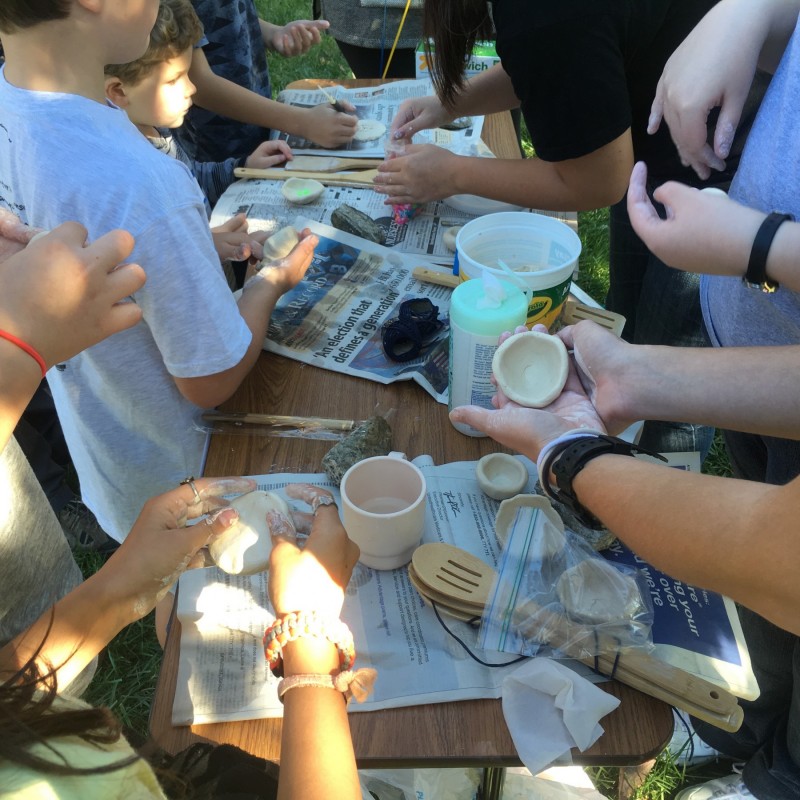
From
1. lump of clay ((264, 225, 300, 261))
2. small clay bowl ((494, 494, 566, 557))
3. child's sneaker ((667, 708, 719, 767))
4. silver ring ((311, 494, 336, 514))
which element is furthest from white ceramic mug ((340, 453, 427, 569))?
child's sneaker ((667, 708, 719, 767))

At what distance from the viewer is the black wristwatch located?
37.6 inches

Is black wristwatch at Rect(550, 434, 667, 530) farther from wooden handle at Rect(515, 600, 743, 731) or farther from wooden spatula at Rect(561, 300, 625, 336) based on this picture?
wooden spatula at Rect(561, 300, 625, 336)

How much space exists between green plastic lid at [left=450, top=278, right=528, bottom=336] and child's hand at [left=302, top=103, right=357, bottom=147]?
4.15 feet

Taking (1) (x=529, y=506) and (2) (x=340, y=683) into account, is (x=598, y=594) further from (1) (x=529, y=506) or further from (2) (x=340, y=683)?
(2) (x=340, y=683)

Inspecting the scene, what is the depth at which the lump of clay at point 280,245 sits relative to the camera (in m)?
1.70

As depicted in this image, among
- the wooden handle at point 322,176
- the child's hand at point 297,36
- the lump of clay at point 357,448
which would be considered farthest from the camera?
the child's hand at point 297,36

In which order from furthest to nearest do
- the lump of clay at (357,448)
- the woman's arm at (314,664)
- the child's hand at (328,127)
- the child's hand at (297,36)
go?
the child's hand at (297,36)
the child's hand at (328,127)
the lump of clay at (357,448)
the woman's arm at (314,664)

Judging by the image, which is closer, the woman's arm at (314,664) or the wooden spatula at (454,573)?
the woman's arm at (314,664)

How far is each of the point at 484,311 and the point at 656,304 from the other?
0.93 m

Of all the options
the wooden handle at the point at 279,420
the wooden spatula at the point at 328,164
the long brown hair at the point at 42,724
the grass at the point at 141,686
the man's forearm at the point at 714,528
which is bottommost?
the grass at the point at 141,686

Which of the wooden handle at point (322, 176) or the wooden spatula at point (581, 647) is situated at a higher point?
the wooden handle at point (322, 176)

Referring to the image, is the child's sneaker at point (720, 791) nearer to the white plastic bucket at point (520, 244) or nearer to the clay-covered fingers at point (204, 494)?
the white plastic bucket at point (520, 244)

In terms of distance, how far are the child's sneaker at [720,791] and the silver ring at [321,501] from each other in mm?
1326

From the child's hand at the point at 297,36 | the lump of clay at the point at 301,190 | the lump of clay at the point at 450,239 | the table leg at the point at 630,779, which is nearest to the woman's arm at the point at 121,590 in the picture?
the lump of clay at the point at 450,239
